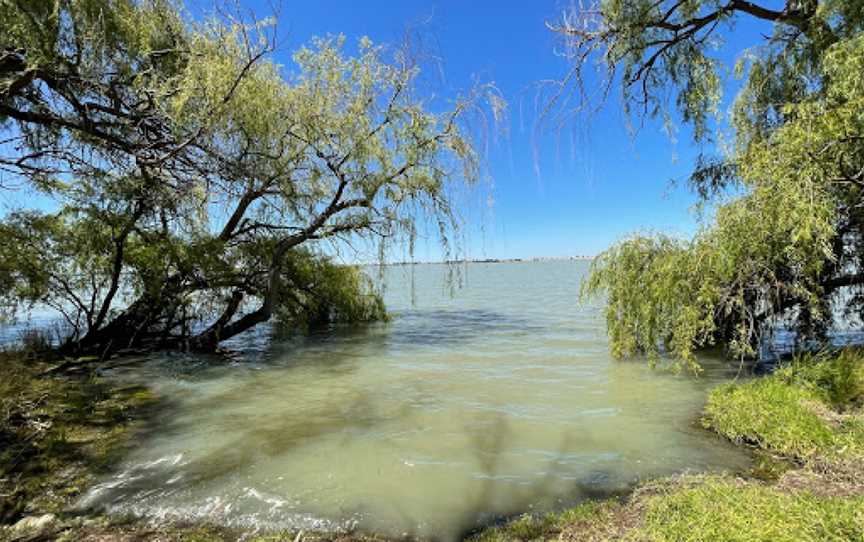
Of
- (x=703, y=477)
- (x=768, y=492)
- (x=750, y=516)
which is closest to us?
(x=750, y=516)

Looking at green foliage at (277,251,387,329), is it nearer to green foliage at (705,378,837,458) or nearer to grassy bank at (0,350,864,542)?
grassy bank at (0,350,864,542)

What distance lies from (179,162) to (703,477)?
6.99m

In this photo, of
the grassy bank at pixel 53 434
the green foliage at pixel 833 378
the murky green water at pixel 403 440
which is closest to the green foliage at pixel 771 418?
the green foliage at pixel 833 378

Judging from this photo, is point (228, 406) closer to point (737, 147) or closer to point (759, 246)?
point (759, 246)

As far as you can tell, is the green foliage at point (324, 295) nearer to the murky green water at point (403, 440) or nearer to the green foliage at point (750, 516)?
the murky green water at point (403, 440)

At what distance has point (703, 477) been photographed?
403 centimetres

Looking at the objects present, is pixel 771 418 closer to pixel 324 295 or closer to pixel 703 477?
pixel 703 477

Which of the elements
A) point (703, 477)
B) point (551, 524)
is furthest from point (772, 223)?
point (551, 524)

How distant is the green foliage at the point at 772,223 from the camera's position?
5.11 meters

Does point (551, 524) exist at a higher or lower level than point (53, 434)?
lower

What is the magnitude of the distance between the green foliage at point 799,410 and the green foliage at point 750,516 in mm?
1414

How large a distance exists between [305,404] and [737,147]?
7.42 meters

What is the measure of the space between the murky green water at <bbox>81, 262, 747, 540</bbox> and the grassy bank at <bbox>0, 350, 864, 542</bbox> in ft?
0.93

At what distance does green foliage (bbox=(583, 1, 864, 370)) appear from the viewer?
5.11m
